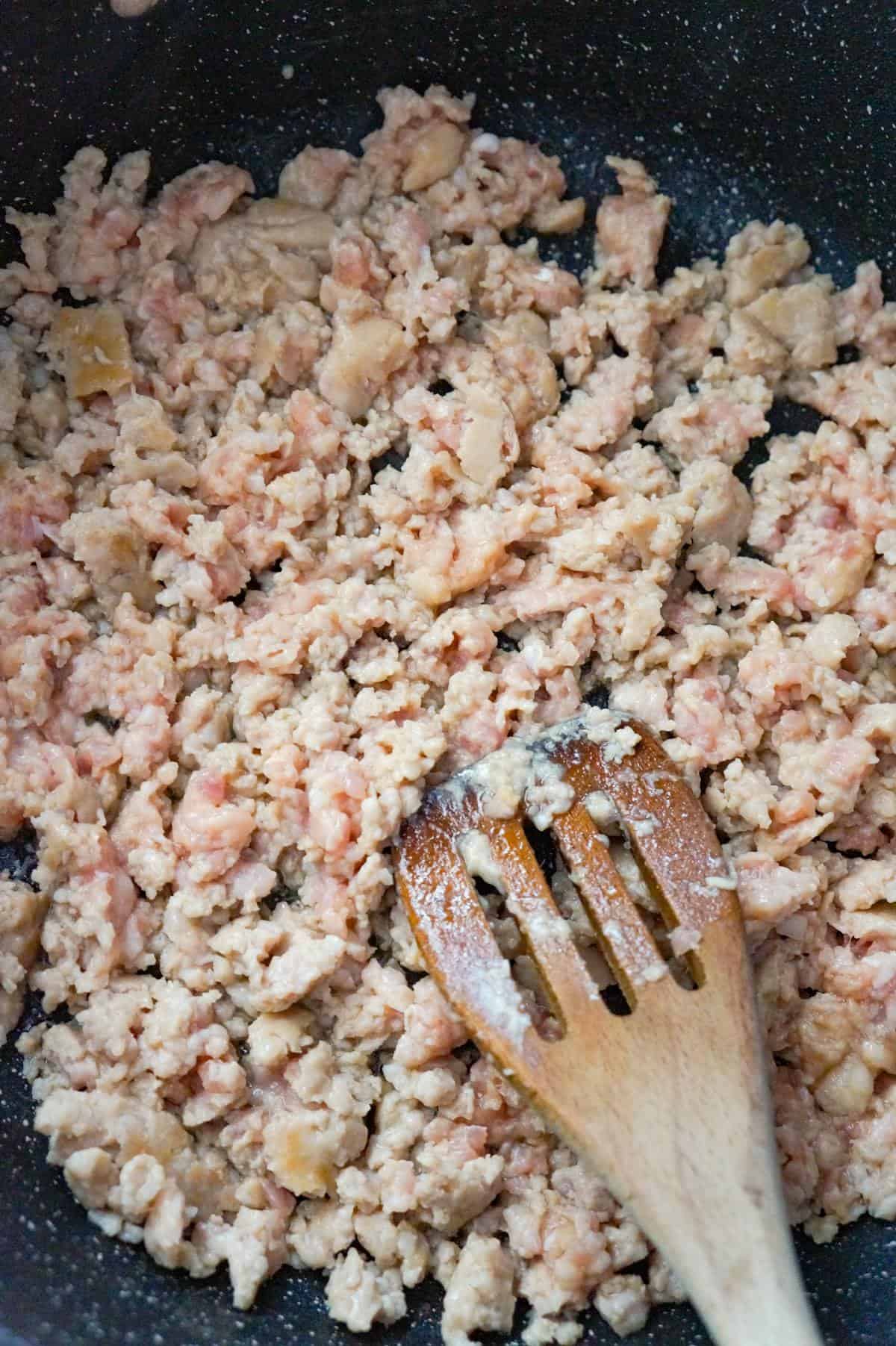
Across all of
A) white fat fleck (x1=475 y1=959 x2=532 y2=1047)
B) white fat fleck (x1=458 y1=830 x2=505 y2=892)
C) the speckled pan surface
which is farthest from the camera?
the speckled pan surface

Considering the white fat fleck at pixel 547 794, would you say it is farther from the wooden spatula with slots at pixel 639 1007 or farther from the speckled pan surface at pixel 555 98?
the speckled pan surface at pixel 555 98

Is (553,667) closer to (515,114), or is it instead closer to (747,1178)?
(747,1178)

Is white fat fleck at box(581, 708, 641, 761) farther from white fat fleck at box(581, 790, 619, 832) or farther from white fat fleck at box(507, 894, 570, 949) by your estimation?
white fat fleck at box(507, 894, 570, 949)

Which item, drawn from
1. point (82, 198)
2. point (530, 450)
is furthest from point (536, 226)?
point (82, 198)

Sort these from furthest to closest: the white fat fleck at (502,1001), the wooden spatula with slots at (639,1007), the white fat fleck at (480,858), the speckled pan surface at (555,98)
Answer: the speckled pan surface at (555,98)
the white fat fleck at (480,858)
the white fat fleck at (502,1001)
the wooden spatula with slots at (639,1007)

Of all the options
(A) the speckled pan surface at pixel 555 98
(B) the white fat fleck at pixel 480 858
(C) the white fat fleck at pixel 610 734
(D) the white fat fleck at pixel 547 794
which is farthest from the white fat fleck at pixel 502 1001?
(A) the speckled pan surface at pixel 555 98

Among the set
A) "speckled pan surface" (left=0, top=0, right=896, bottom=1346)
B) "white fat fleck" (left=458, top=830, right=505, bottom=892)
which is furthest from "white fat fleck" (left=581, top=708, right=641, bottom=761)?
"speckled pan surface" (left=0, top=0, right=896, bottom=1346)

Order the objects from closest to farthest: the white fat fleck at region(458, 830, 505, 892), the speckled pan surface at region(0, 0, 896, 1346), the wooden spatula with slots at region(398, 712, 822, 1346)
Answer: the wooden spatula with slots at region(398, 712, 822, 1346), the white fat fleck at region(458, 830, 505, 892), the speckled pan surface at region(0, 0, 896, 1346)
